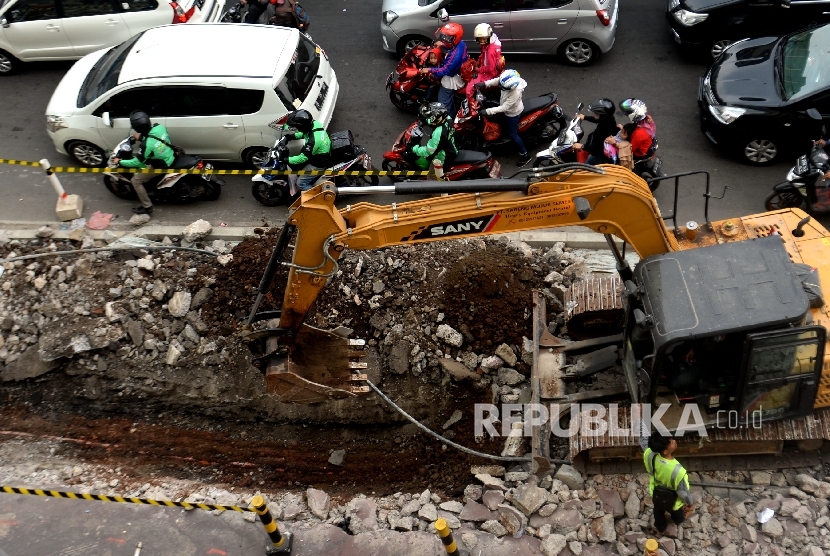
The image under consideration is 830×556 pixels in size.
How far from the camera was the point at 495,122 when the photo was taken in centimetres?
1138

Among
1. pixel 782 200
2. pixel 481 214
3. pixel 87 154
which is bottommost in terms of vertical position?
pixel 87 154

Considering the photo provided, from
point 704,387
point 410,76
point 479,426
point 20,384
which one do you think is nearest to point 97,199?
point 20,384

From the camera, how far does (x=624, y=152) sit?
1034cm

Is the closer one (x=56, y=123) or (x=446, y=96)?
(x=56, y=123)

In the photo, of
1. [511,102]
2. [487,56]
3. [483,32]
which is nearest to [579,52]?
[487,56]

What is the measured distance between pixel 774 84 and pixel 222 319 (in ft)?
26.6

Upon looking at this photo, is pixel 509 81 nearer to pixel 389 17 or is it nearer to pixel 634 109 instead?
pixel 634 109

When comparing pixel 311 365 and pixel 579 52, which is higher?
pixel 579 52

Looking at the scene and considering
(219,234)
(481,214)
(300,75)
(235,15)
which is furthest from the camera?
(235,15)

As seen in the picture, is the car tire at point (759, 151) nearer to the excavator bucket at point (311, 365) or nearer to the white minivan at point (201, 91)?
the white minivan at point (201, 91)

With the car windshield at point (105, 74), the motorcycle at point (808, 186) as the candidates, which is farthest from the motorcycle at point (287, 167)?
the motorcycle at point (808, 186)

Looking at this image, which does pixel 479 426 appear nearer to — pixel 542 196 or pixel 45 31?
pixel 542 196

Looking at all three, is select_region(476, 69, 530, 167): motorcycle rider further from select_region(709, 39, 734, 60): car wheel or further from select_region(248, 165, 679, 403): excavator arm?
select_region(248, 165, 679, 403): excavator arm

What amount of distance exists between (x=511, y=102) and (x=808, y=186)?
13.2 ft
